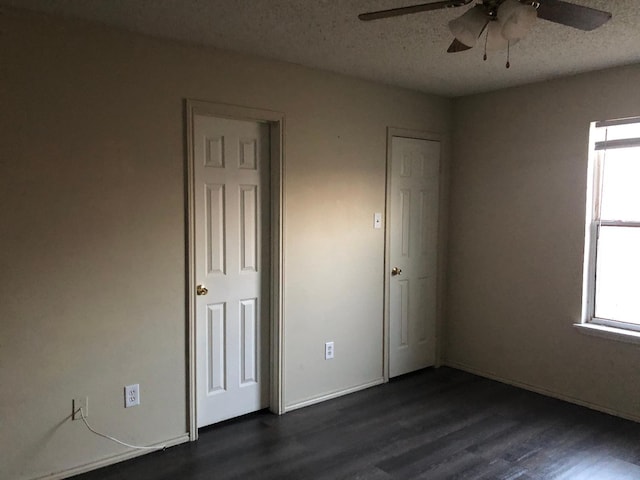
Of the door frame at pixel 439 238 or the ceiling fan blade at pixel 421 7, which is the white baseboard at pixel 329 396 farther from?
the ceiling fan blade at pixel 421 7

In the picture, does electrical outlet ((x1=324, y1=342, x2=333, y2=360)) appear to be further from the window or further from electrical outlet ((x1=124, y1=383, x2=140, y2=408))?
the window

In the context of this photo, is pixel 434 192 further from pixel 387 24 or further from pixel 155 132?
pixel 155 132

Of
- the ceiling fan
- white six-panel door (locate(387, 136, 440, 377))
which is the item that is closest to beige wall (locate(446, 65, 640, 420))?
white six-panel door (locate(387, 136, 440, 377))

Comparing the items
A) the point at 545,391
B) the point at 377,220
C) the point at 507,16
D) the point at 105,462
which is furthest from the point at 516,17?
the point at 545,391

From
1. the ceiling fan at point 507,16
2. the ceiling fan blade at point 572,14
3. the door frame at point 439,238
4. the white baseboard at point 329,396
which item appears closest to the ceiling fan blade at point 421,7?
the ceiling fan at point 507,16

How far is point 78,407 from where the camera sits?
9.04ft

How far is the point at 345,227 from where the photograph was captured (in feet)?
12.7

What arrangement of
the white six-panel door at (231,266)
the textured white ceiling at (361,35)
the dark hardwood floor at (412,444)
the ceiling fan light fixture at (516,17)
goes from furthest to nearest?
1. the white six-panel door at (231,266)
2. the dark hardwood floor at (412,444)
3. the textured white ceiling at (361,35)
4. the ceiling fan light fixture at (516,17)

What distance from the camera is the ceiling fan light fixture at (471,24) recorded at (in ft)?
6.18

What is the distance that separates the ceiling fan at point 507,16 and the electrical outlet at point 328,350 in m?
2.43

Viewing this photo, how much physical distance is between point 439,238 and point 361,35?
2194 mm

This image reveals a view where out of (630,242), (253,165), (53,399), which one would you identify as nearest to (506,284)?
(630,242)

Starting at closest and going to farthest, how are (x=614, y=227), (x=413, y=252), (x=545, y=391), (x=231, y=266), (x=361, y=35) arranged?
(x=361, y=35) → (x=231, y=266) → (x=614, y=227) → (x=545, y=391) → (x=413, y=252)

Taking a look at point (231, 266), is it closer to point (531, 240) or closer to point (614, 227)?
point (531, 240)
